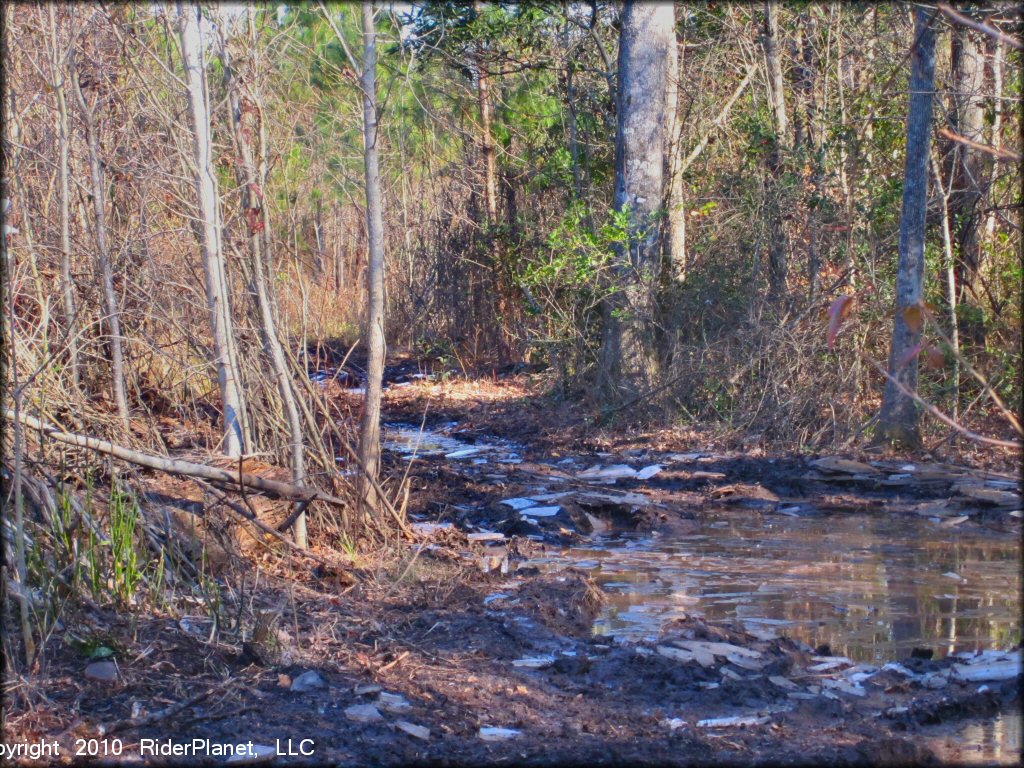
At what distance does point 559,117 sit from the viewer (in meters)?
15.1

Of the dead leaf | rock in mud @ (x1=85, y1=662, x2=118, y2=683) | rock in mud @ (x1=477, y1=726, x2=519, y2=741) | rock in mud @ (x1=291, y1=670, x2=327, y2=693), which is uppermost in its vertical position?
the dead leaf

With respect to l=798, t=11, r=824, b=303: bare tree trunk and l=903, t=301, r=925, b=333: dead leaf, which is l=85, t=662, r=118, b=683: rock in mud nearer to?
l=903, t=301, r=925, b=333: dead leaf

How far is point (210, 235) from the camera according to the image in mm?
6105

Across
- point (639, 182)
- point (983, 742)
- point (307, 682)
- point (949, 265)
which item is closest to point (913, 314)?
point (983, 742)

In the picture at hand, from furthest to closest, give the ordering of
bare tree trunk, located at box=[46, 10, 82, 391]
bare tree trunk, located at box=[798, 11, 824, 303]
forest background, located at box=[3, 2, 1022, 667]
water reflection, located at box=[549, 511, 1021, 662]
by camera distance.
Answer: bare tree trunk, located at box=[798, 11, 824, 303]
bare tree trunk, located at box=[46, 10, 82, 391]
forest background, located at box=[3, 2, 1022, 667]
water reflection, located at box=[549, 511, 1021, 662]

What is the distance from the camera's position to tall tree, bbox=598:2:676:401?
39.4ft

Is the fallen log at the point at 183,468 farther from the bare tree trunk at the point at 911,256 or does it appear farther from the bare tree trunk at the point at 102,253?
the bare tree trunk at the point at 911,256

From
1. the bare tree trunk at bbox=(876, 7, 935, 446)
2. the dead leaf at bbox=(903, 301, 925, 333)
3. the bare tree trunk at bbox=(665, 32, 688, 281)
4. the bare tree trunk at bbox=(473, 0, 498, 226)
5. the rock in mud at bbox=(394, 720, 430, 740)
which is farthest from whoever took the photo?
the bare tree trunk at bbox=(473, 0, 498, 226)

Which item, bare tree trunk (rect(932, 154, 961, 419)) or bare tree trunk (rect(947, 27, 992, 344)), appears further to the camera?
bare tree trunk (rect(947, 27, 992, 344))

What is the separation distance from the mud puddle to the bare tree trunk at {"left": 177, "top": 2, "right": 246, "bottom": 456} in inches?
46.3

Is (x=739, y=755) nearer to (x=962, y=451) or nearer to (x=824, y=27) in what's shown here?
(x=962, y=451)

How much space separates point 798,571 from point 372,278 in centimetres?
331

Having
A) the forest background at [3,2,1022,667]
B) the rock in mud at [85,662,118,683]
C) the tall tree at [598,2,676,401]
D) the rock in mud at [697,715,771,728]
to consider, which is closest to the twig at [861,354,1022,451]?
the forest background at [3,2,1022,667]

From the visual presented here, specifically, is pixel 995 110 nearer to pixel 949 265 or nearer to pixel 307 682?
pixel 949 265
